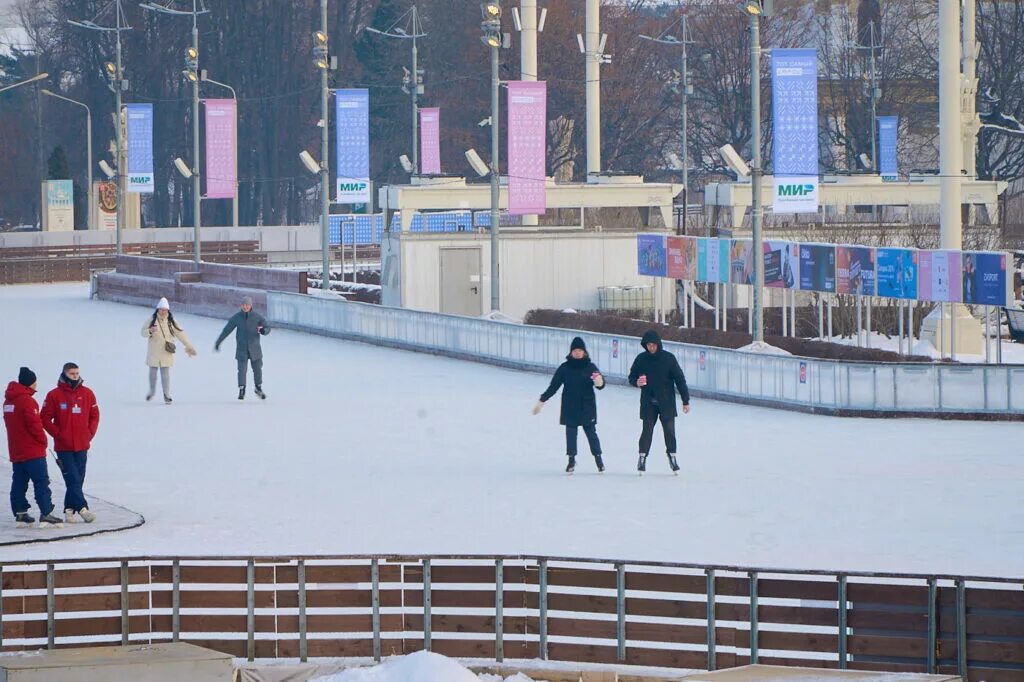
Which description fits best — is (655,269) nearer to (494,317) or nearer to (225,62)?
(494,317)

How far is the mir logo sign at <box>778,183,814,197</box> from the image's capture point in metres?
32.5

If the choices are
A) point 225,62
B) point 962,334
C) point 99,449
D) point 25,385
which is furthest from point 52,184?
point 25,385

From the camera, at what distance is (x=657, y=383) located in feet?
66.2

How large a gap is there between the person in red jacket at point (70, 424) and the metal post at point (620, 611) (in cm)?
669

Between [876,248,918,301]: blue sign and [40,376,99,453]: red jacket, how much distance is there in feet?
57.7

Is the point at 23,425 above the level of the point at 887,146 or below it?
below

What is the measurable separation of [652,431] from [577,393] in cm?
85

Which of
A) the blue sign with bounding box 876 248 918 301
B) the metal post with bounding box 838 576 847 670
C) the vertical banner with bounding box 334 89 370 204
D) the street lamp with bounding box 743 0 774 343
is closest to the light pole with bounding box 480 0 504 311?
the street lamp with bounding box 743 0 774 343

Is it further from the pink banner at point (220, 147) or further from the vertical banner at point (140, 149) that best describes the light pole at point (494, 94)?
the vertical banner at point (140, 149)

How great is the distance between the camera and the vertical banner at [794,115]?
1308 inches

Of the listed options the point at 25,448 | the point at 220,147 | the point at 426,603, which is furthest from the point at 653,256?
the point at 426,603

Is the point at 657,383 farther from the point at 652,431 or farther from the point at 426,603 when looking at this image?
the point at 426,603

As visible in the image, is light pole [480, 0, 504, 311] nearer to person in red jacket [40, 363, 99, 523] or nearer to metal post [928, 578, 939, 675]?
person in red jacket [40, 363, 99, 523]

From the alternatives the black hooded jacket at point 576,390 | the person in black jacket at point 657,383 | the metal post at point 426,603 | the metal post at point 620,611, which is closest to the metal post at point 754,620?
the metal post at point 620,611
